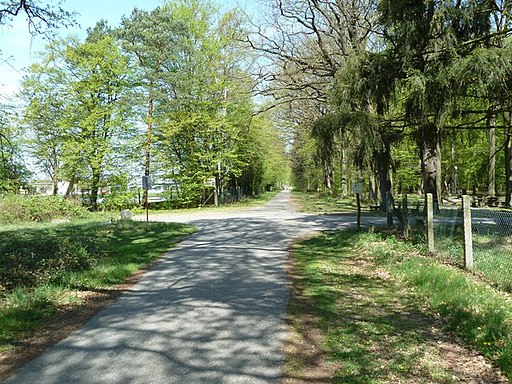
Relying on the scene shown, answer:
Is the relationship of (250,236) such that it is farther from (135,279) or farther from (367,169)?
(135,279)

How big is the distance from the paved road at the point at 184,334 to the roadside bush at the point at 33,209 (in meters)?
16.3

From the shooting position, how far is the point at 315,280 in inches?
317

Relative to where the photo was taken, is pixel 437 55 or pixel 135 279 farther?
pixel 437 55

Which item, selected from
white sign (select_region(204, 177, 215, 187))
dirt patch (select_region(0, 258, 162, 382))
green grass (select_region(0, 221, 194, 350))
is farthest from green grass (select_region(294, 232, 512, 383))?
white sign (select_region(204, 177, 215, 187))

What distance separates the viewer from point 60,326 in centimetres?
587

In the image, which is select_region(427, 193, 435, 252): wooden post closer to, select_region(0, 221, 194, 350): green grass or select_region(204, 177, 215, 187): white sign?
select_region(0, 221, 194, 350): green grass

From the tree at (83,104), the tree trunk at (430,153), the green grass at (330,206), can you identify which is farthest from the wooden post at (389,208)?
the tree at (83,104)

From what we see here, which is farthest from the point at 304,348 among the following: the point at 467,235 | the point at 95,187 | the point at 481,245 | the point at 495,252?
the point at 95,187

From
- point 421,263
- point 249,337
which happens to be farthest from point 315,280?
point 249,337

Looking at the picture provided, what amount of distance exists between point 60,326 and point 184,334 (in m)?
1.94

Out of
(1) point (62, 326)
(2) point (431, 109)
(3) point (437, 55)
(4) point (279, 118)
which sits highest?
(4) point (279, 118)

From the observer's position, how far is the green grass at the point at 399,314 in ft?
13.8

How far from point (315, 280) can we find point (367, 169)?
17.4 ft

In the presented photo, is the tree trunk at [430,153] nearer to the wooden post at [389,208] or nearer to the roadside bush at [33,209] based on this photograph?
the wooden post at [389,208]
